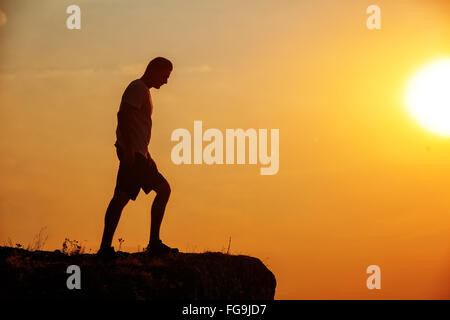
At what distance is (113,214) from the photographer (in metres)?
11.2

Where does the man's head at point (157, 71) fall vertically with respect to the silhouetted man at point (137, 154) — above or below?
above

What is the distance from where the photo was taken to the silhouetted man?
11.3 meters

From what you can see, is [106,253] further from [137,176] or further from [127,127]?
[127,127]

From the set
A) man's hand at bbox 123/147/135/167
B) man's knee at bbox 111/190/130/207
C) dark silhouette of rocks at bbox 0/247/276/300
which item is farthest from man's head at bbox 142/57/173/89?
dark silhouette of rocks at bbox 0/247/276/300

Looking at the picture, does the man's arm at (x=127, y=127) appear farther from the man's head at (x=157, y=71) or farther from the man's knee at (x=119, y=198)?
the man's head at (x=157, y=71)

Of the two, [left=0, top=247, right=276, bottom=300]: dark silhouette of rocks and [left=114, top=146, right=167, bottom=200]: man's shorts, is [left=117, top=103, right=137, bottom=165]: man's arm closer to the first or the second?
[left=114, top=146, right=167, bottom=200]: man's shorts

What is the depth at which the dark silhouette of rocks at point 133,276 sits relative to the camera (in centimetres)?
1052

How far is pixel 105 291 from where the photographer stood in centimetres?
1054

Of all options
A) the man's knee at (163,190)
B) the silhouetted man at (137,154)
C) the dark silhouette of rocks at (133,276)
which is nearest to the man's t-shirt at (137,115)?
the silhouetted man at (137,154)

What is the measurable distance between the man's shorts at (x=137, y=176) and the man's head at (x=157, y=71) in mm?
1100

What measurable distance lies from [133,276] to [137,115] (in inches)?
90.5
